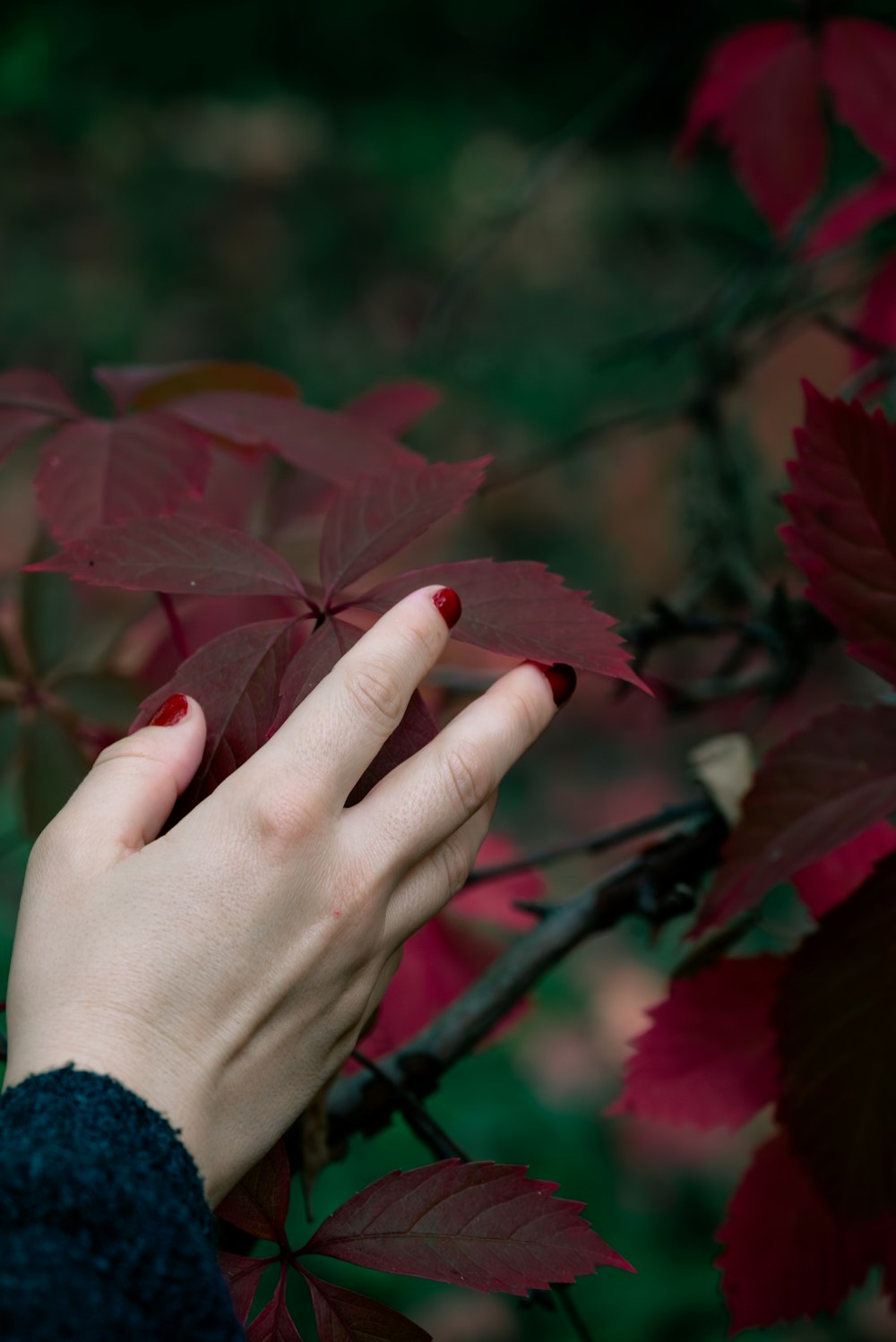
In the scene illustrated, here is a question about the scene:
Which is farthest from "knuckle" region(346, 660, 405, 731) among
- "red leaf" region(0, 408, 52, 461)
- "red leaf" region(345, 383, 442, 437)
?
"red leaf" region(345, 383, 442, 437)

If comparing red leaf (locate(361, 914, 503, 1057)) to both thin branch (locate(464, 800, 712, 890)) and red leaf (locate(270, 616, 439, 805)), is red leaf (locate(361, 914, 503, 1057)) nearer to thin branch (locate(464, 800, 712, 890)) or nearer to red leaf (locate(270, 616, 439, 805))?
thin branch (locate(464, 800, 712, 890))

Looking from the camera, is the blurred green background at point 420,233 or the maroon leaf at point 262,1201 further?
the blurred green background at point 420,233

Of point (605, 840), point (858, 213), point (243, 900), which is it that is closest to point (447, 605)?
point (243, 900)

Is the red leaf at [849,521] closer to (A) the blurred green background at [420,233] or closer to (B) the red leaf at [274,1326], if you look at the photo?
(B) the red leaf at [274,1326]

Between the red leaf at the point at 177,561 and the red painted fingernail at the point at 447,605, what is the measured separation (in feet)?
0.21

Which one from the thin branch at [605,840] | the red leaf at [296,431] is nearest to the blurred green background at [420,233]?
the thin branch at [605,840]

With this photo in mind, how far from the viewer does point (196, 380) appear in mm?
656

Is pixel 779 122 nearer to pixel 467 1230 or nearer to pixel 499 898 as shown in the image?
pixel 499 898

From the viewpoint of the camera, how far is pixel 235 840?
0.38 metres

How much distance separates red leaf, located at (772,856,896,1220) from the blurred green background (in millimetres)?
1859

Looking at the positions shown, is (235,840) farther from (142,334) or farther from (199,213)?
(199,213)

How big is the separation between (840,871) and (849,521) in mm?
243

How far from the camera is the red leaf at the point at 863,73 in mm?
865

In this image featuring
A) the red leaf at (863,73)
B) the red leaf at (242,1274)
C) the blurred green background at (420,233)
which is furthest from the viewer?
the blurred green background at (420,233)
